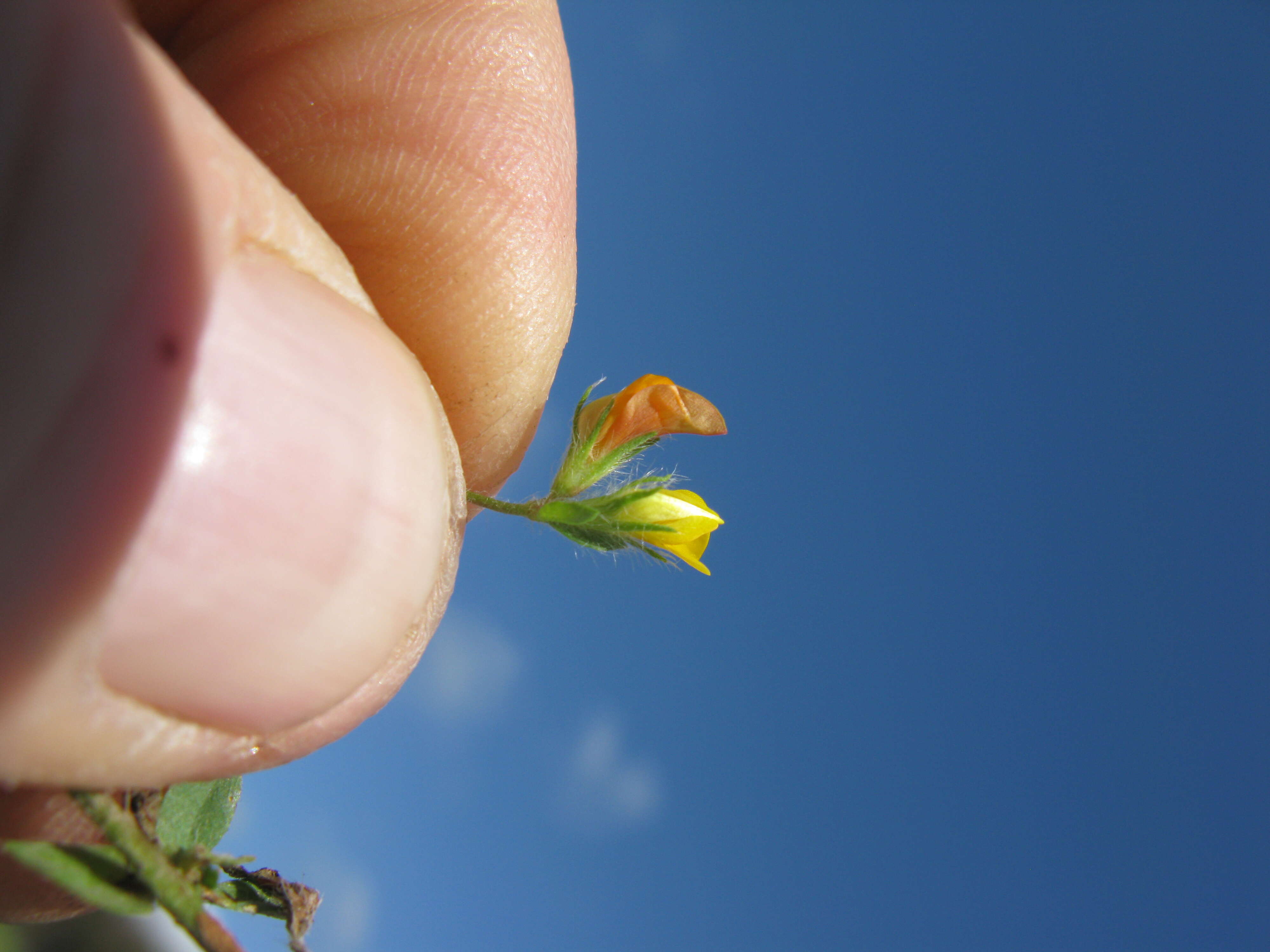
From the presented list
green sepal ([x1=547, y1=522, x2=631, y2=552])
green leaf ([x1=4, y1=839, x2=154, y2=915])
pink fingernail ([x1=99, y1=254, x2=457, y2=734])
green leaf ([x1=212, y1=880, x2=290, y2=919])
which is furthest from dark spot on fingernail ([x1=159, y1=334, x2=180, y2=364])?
green sepal ([x1=547, y1=522, x2=631, y2=552])

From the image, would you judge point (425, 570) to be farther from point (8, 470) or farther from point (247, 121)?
point (247, 121)

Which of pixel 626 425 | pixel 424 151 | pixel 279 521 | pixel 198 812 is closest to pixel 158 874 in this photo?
pixel 279 521

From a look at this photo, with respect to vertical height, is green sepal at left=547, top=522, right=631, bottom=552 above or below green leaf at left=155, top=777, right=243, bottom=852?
above

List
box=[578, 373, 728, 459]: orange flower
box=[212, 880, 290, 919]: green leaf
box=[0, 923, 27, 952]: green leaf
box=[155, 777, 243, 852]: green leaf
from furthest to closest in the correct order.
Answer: box=[578, 373, 728, 459]: orange flower
box=[0, 923, 27, 952]: green leaf
box=[155, 777, 243, 852]: green leaf
box=[212, 880, 290, 919]: green leaf

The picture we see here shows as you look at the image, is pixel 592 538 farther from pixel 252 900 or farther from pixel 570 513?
pixel 252 900

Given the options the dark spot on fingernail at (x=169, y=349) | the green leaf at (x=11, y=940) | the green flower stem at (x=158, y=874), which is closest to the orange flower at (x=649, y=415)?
the dark spot on fingernail at (x=169, y=349)

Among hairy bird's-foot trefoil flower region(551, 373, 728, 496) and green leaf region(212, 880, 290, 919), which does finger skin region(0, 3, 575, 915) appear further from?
green leaf region(212, 880, 290, 919)

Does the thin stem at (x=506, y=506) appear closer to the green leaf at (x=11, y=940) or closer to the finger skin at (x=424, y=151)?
the finger skin at (x=424, y=151)
